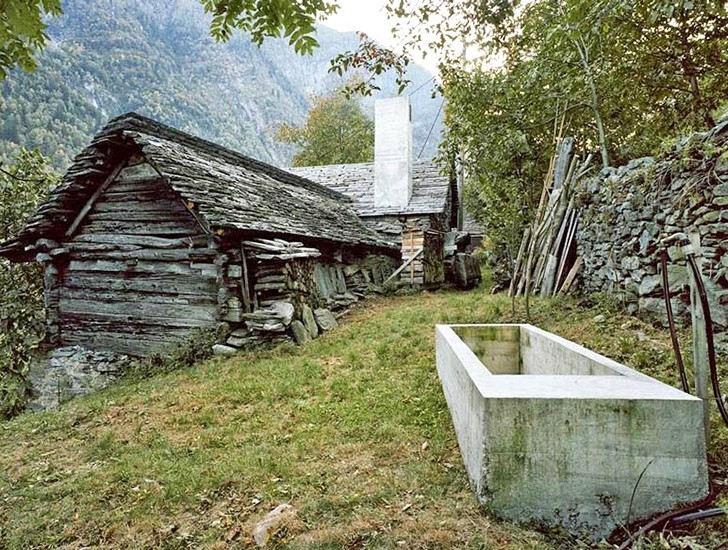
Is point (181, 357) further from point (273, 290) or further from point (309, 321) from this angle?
point (309, 321)

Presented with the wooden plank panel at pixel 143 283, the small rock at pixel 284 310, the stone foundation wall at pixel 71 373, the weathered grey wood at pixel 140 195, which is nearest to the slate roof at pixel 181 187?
the weathered grey wood at pixel 140 195

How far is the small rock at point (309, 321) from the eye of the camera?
25.5 feet

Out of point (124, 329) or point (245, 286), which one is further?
point (124, 329)

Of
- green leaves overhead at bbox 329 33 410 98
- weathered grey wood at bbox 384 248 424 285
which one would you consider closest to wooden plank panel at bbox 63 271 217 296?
green leaves overhead at bbox 329 33 410 98

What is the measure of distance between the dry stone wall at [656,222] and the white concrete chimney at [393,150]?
6.87 metres

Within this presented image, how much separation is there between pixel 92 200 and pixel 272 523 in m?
7.79

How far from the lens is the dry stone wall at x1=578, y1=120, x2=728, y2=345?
4367 millimetres

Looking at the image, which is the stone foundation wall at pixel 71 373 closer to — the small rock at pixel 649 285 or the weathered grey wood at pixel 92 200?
the weathered grey wood at pixel 92 200

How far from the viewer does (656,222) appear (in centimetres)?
554

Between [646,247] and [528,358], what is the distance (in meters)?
Answer: 2.61

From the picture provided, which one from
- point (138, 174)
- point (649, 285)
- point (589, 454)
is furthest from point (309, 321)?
point (589, 454)

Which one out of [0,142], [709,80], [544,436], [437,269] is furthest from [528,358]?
[0,142]

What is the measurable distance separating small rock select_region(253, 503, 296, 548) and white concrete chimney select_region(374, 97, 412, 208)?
1216 centimetres

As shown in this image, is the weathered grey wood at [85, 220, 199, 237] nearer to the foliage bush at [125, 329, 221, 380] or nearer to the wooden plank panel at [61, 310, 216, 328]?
the wooden plank panel at [61, 310, 216, 328]
